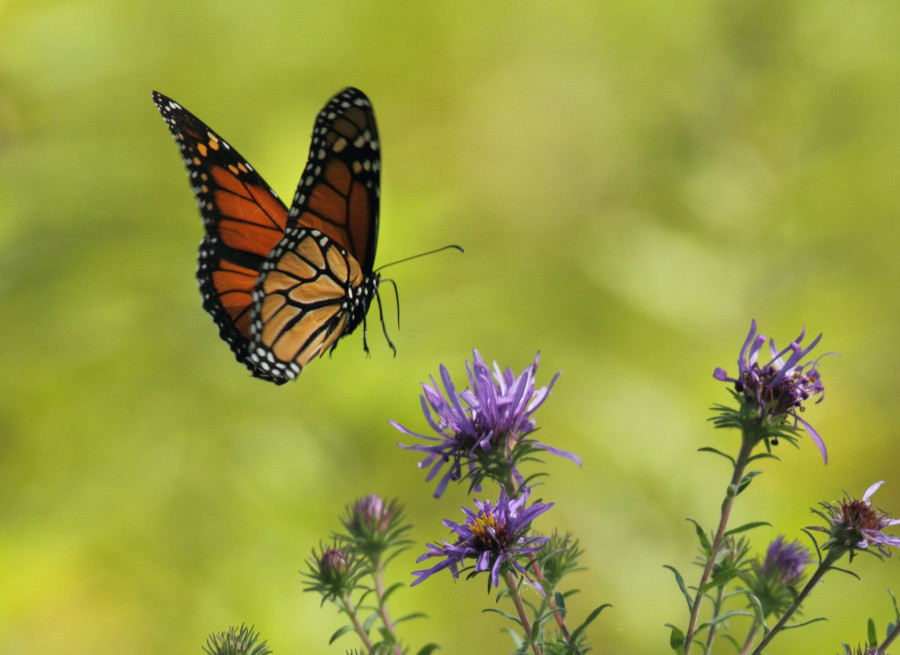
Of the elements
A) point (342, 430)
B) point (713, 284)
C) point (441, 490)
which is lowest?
point (441, 490)

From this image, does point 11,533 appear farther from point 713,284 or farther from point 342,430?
point 713,284

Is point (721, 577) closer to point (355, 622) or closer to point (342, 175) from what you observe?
point (355, 622)

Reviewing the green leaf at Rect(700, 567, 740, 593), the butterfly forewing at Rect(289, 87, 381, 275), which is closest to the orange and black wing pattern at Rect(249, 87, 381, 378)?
the butterfly forewing at Rect(289, 87, 381, 275)

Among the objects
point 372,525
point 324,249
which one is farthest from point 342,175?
point 372,525

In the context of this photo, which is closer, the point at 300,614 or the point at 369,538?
the point at 369,538

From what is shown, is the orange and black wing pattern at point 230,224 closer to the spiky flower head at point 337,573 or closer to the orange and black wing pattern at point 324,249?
the orange and black wing pattern at point 324,249

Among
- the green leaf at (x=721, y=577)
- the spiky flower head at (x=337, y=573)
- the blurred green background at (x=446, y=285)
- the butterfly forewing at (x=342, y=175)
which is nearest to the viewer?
the green leaf at (x=721, y=577)

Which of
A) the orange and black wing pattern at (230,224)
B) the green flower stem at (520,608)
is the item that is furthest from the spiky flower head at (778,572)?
the orange and black wing pattern at (230,224)

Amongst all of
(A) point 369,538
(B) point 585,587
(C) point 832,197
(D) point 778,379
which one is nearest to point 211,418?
(B) point 585,587
